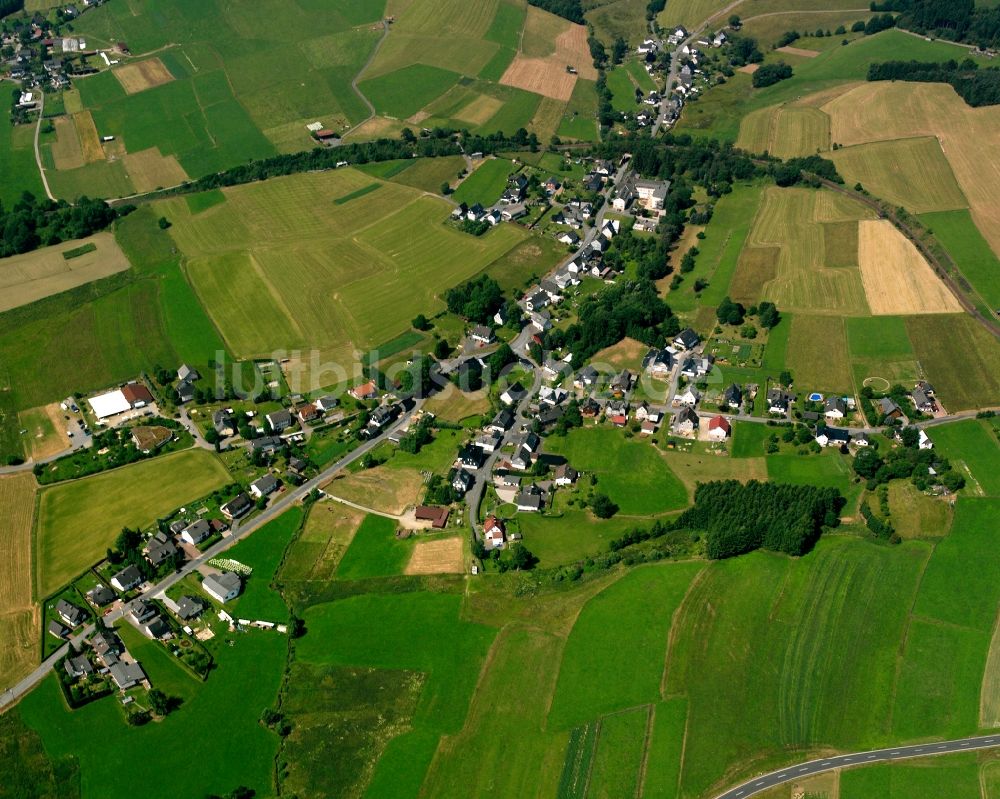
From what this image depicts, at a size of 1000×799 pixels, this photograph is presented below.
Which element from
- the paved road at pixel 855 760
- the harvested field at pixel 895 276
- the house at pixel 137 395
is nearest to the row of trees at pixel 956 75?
the harvested field at pixel 895 276

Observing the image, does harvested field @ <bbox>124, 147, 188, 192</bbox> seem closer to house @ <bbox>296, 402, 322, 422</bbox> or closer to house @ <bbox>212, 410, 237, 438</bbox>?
house @ <bbox>212, 410, 237, 438</bbox>

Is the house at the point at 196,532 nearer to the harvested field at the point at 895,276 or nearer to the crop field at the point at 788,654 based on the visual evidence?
the crop field at the point at 788,654

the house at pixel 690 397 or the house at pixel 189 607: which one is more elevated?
the house at pixel 189 607

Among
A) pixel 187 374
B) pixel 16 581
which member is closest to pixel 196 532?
pixel 16 581

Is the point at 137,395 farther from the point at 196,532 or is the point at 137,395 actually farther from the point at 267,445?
the point at 196,532

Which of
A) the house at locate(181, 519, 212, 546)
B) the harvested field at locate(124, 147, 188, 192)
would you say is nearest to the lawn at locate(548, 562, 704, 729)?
the house at locate(181, 519, 212, 546)

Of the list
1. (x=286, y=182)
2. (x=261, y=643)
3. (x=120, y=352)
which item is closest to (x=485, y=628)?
(x=261, y=643)
